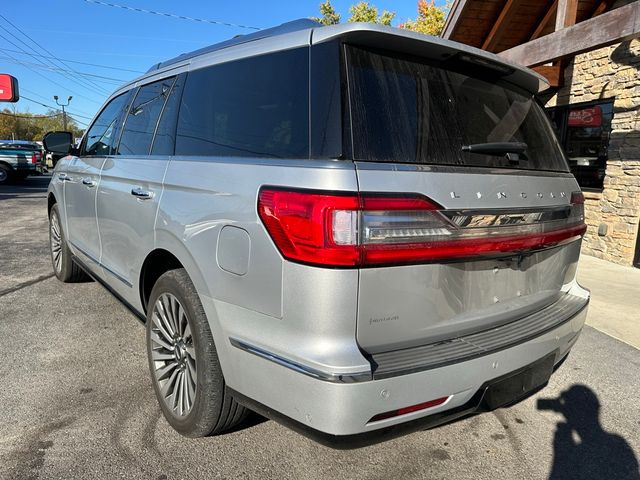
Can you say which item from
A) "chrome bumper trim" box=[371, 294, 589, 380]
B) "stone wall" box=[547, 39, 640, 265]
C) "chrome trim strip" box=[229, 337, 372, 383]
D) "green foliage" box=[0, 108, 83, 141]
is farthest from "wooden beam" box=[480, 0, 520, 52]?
"green foliage" box=[0, 108, 83, 141]

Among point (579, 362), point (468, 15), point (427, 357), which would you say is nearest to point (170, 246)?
point (427, 357)

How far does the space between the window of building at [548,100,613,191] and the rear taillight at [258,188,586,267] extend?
713 centimetres

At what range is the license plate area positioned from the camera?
6.86ft

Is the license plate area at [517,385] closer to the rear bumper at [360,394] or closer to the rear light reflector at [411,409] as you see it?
the rear bumper at [360,394]

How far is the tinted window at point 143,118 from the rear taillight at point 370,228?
1524 millimetres

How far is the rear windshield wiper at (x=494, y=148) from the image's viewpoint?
7.03 ft

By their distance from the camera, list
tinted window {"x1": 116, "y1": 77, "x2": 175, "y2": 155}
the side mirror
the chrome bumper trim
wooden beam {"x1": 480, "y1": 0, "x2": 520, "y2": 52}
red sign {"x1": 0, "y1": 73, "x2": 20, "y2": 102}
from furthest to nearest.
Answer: red sign {"x1": 0, "y1": 73, "x2": 20, "y2": 102} < wooden beam {"x1": 480, "y1": 0, "x2": 520, "y2": 52} < the side mirror < tinted window {"x1": 116, "y1": 77, "x2": 175, "y2": 155} < the chrome bumper trim

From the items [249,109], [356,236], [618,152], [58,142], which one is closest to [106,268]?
[249,109]

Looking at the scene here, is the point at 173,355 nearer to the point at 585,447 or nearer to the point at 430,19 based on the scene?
the point at 585,447

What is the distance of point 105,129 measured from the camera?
4.08m

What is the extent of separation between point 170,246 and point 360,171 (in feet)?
3.93

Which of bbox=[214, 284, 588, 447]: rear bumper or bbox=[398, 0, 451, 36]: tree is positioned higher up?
bbox=[398, 0, 451, 36]: tree

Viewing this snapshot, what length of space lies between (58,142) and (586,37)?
6113 mm

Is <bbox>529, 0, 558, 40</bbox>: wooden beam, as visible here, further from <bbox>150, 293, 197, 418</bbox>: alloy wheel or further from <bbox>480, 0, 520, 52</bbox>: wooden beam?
<bbox>150, 293, 197, 418</bbox>: alloy wheel
